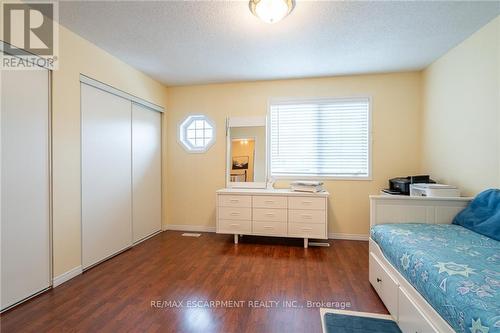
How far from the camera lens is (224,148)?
3.80 metres

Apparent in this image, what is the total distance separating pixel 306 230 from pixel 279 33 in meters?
2.34

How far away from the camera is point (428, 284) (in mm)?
1227

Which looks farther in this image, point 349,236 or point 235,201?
point 349,236

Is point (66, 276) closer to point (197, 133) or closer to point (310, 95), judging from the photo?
point (197, 133)

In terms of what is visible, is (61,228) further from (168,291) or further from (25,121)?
(168,291)

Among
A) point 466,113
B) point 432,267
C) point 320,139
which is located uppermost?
point 466,113

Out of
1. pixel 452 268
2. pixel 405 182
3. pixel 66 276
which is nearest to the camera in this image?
pixel 452 268

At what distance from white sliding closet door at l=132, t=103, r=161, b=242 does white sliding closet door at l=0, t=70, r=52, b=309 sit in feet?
3.83

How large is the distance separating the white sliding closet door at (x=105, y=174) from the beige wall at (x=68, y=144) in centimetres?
9

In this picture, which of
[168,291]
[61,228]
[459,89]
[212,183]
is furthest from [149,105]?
[459,89]

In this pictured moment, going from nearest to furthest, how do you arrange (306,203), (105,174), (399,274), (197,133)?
1. (399,274)
2. (105,174)
3. (306,203)
4. (197,133)

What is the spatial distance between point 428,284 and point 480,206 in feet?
4.02

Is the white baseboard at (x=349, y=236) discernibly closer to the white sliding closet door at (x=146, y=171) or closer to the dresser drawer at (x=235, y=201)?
the dresser drawer at (x=235, y=201)

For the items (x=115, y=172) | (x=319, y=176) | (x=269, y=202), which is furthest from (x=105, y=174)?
(x=319, y=176)
